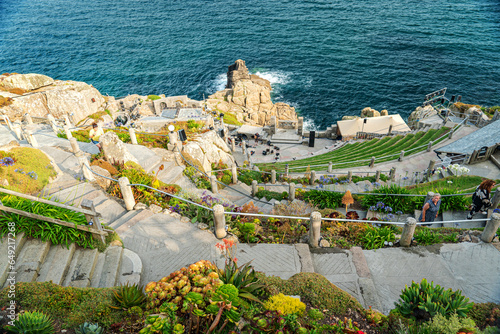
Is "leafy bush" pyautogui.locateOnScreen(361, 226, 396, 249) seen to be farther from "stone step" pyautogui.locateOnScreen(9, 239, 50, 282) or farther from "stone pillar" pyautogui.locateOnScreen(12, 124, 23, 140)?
"stone pillar" pyautogui.locateOnScreen(12, 124, 23, 140)

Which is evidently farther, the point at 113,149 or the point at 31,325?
the point at 113,149

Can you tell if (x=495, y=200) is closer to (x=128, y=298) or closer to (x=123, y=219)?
(x=128, y=298)

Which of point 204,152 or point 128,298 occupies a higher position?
point 128,298

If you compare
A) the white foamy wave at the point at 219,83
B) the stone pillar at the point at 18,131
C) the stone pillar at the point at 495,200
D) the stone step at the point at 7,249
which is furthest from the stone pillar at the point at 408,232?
the white foamy wave at the point at 219,83

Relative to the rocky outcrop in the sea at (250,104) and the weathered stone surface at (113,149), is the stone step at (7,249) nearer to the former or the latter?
the weathered stone surface at (113,149)

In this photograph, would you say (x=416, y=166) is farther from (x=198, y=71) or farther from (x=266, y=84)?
(x=198, y=71)

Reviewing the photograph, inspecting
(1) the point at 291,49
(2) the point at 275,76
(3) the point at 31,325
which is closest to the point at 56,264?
(3) the point at 31,325
